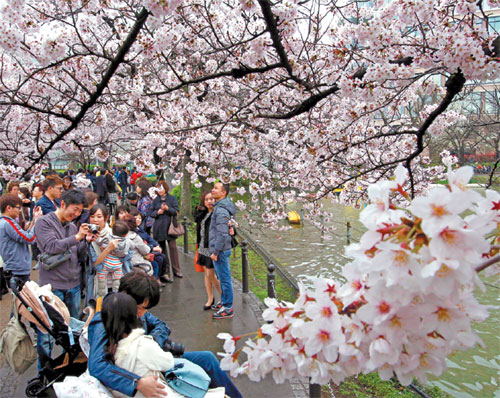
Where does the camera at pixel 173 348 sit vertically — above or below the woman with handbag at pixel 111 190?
below

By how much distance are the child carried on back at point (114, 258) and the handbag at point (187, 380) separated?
2.67m

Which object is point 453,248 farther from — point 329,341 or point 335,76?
point 335,76

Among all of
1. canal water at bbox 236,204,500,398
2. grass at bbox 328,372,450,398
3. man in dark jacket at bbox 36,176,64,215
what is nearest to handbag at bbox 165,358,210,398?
canal water at bbox 236,204,500,398

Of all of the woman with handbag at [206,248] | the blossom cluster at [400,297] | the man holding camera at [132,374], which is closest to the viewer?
the blossom cluster at [400,297]

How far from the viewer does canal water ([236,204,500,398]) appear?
5660 millimetres

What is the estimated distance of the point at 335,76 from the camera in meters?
5.93

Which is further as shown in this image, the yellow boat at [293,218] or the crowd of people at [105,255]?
the yellow boat at [293,218]

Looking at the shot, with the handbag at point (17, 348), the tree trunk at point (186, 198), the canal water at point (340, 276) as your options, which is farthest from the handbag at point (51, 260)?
the tree trunk at point (186, 198)

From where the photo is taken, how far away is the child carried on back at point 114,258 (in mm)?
5387

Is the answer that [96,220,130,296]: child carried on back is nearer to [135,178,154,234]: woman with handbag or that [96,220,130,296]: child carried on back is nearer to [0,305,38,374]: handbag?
[0,305,38,374]: handbag

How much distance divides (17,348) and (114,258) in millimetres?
1841

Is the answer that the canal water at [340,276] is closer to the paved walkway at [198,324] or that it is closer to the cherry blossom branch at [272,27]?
the paved walkway at [198,324]

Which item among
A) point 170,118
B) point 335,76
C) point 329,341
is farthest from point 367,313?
point 170,118

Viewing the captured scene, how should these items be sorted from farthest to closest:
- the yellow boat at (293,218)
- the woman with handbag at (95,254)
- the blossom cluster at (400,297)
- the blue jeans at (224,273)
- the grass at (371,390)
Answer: the yellow boat at (293,218) → the blue jeans at (224,273) → the woman with handbag at (95,254) → the grass at (371,390) → the blossom cluster at (400,297)
